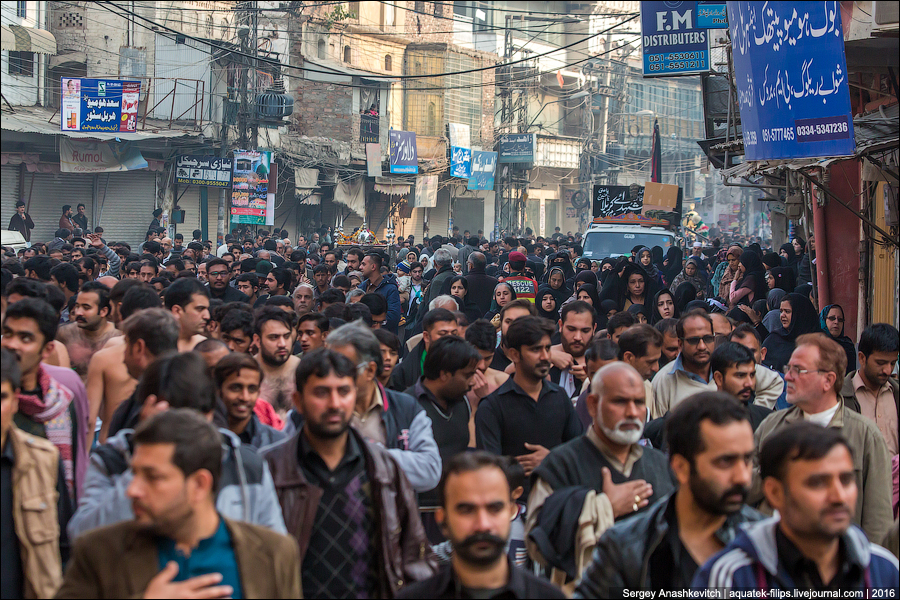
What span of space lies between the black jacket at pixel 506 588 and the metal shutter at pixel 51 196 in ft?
76.8

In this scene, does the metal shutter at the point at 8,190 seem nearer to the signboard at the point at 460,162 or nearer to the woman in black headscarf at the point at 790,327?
the signboard at the point at 460,162

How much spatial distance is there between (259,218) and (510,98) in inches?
831

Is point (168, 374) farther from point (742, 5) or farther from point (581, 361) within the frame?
point (742, 5)

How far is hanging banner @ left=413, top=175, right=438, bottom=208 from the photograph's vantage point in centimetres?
3544

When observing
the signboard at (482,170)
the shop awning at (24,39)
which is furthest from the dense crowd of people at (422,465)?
the signboard at (482,170)

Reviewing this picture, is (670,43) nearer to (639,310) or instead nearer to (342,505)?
(639,310)

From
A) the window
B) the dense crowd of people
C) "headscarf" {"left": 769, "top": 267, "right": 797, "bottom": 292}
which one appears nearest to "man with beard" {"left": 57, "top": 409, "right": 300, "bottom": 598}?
the dense crowd of people

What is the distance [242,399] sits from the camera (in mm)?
3764

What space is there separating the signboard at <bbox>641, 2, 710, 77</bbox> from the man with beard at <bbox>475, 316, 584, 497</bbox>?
9.65 m

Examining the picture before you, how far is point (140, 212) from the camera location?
26.0 metres

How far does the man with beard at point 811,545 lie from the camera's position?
250cm

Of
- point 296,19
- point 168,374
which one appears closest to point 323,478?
point 168,374

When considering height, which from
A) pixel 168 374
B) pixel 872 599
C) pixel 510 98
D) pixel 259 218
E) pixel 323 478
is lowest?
pixel 872 599

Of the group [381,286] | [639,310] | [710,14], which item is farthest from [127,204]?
[639,310]
